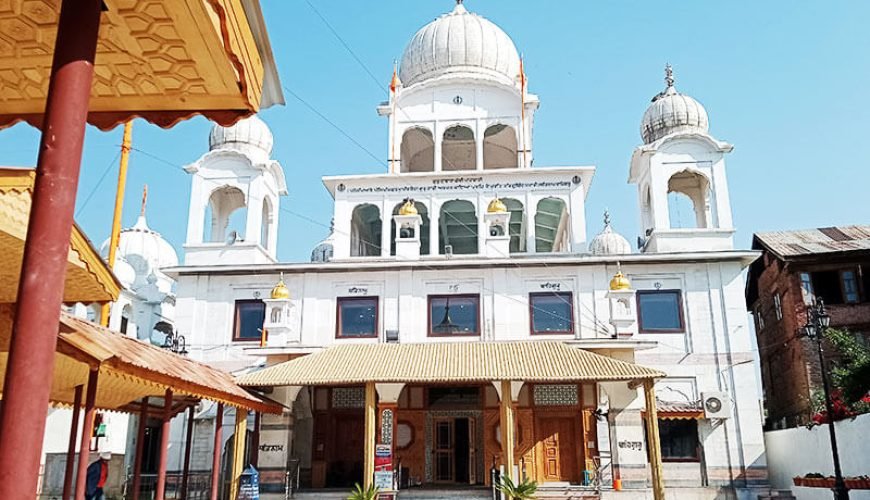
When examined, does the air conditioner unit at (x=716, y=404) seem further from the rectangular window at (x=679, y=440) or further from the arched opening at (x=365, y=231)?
the arched opening at (x=365, y=231)

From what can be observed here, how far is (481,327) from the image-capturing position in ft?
72.4

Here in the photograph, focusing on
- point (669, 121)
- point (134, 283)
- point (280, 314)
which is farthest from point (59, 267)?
point (134, 283)

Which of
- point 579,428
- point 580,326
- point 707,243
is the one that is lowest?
point 579,428

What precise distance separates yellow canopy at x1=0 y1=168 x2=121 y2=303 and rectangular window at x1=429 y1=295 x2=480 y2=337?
1565cm

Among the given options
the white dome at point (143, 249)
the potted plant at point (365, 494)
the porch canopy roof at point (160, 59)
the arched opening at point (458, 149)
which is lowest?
the potted plant at point (365, 494)

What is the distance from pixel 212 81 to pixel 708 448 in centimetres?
1984

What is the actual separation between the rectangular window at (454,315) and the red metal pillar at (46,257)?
63.3 ft

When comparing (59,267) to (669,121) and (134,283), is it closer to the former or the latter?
(669,121)

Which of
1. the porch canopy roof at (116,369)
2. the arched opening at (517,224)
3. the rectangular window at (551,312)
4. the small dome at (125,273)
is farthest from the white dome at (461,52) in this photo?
the porch canopy roof at (116,369)

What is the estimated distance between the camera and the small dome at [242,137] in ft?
86.4

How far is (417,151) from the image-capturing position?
3088cm

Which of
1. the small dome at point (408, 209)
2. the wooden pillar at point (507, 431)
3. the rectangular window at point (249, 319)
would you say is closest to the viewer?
the wooden pillar at point (507, 431)

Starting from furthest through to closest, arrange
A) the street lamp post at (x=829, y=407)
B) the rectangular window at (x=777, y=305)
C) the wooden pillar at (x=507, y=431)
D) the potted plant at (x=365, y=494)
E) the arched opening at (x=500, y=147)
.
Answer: the arched opening at (x=500, y=147) < the rectangular window at (x=777, y=305) < the wooden pillar at (x=507, y=431) < the potted plant at (x=365, y=494) < the street lamp post at (x=829, y=407)

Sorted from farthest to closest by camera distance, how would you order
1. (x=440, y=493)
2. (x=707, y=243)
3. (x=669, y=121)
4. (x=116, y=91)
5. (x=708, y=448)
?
(x=669, y=121) < (x=707, y=243) < (x=708, y=448) < (x=440, y=493) < (x=116, y=91)
